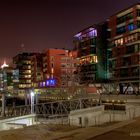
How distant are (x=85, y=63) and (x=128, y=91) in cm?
2453

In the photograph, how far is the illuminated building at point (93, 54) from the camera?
3784 inches

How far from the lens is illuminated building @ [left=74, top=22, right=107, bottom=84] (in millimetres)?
96125

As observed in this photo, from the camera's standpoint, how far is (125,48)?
8238 cm

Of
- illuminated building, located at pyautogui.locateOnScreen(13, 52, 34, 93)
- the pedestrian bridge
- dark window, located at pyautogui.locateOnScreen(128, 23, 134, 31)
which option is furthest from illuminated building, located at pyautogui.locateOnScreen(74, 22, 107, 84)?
illuminated building, located at pyautogui.locateOnScreen(13, 52, 34, 93)

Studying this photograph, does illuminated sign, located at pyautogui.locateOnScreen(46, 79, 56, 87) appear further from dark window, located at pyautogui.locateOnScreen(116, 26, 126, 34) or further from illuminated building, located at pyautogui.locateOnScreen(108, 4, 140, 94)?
dark window, located at pyautogui.locateOnScreen(116, 26, 126, 34)

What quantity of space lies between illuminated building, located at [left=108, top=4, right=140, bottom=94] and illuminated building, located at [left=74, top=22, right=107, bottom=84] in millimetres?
5719

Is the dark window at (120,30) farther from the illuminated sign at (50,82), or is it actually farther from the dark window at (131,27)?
the illuminated sign at (50,82)

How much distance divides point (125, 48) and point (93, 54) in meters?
18.1

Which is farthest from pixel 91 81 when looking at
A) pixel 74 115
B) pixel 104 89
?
pixel 74 115

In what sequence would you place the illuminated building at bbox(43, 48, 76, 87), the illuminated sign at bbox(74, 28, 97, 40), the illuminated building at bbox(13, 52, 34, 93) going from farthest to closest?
1. the illuminated building at bbox(13, 52, 34, 93)
2. the illuminated building at bbox(43, 48, 76, 87)
3. the illuminated sign at bbox(74, 28, 97, 40)

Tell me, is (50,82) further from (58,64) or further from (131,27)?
(131,27)

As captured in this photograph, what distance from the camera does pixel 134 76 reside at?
77.2 meters

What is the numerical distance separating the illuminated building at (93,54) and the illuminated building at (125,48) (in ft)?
18.8

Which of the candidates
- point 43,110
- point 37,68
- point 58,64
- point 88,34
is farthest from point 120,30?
point 37,68
